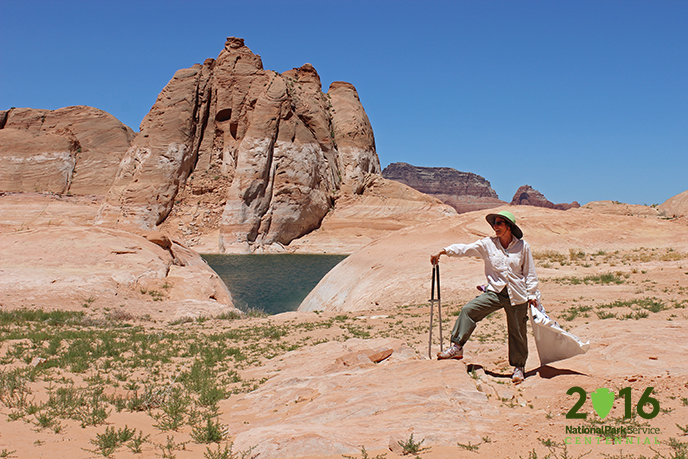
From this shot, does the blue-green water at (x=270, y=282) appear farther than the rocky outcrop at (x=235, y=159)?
No

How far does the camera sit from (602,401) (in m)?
4.58

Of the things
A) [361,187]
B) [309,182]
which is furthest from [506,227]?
[361,187]

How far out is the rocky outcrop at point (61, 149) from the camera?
75562 millimetres

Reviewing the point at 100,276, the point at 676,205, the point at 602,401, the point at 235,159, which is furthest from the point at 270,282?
the point at 235,159

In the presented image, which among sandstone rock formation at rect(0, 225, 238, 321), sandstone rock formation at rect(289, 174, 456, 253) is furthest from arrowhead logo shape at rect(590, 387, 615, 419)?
sandstone rock formation at rect(289, 174, 456, 253)

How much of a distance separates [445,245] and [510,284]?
15741 mm

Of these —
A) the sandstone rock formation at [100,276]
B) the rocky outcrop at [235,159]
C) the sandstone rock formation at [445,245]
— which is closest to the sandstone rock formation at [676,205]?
the sandstone rock formation at [445,245]

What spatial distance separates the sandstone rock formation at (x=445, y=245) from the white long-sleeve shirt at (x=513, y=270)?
12.0 meters

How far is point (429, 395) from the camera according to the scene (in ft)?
16.5

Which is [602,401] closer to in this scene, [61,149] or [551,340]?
[551,340]

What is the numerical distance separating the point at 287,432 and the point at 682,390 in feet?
13.5

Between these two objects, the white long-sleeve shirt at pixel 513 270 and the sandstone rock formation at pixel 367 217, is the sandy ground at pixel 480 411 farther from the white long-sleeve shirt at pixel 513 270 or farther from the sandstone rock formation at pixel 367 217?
the sandstone rock formation at pixel 367 217

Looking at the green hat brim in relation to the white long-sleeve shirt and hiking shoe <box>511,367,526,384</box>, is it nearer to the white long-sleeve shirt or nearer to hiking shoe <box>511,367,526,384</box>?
the white long-sleeve shirt

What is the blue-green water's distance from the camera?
24672 millimetres
